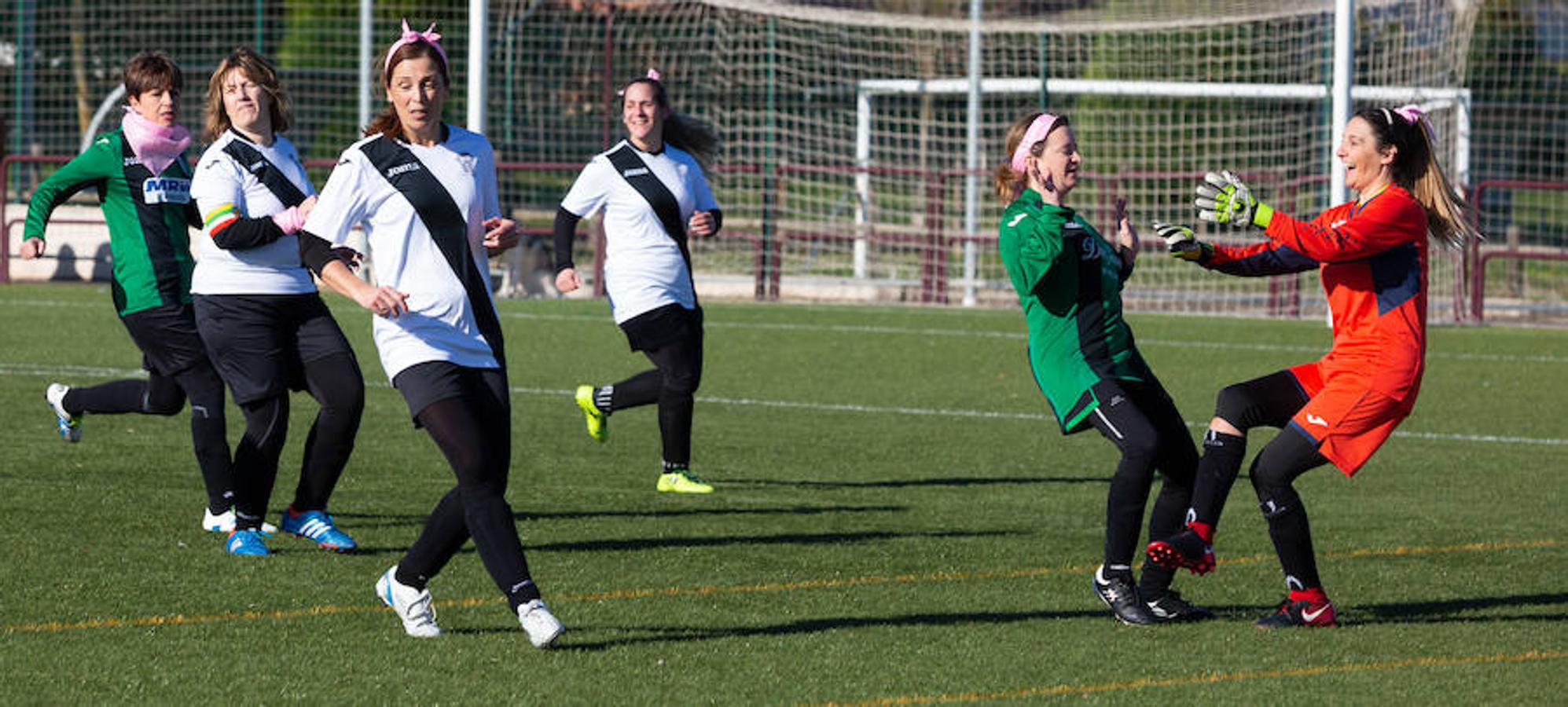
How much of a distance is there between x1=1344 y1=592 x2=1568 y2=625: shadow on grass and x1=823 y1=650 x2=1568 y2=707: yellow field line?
0.53 m

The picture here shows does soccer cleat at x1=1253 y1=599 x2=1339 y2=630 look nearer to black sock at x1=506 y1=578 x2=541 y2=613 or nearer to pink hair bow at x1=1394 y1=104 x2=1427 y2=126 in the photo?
pink hair bow at x1=1394 y1=104 x2=1427 y2=126

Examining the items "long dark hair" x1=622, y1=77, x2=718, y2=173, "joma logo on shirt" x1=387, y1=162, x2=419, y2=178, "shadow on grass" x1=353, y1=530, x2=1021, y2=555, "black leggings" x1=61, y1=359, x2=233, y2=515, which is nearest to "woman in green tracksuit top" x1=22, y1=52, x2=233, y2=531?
"black leggings" x1=61, y1=359, x2=233, y2=515

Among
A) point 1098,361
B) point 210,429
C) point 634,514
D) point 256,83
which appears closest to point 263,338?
point 210,429

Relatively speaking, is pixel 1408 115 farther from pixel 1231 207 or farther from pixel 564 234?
pixel 564 234

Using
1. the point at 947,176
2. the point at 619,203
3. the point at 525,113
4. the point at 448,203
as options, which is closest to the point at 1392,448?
the point at 619,203

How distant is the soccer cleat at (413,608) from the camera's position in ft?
20.6

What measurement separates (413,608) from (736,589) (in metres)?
1.36

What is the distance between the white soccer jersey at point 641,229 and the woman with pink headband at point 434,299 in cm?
385

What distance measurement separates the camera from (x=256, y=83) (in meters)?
7.71

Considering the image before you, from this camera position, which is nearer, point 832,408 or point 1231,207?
point 1231,207

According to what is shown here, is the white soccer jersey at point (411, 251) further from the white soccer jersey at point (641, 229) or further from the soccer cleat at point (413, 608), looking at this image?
the white soccer jersey at point (641, 229)

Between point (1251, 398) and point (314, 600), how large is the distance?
3034mm

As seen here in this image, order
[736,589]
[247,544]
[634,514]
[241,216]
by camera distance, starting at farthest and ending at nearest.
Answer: [634,514]
[247,544]
[241,216]
[736,589]

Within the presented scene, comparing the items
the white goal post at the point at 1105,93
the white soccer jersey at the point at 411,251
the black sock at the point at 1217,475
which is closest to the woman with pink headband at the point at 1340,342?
the black sock at the point at 1217,475
